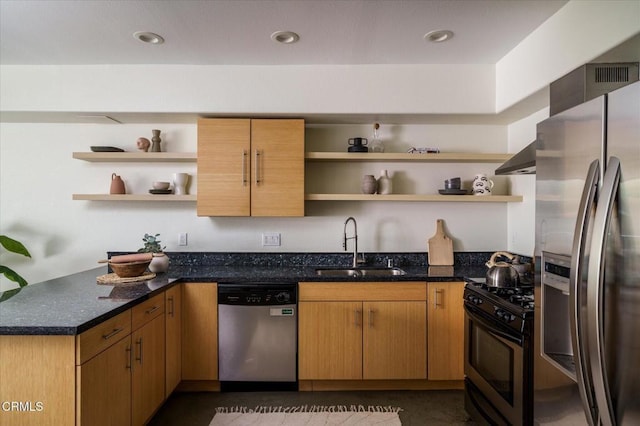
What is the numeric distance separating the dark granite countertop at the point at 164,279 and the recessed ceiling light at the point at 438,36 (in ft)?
5.36

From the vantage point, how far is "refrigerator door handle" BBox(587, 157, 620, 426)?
41.3 inches

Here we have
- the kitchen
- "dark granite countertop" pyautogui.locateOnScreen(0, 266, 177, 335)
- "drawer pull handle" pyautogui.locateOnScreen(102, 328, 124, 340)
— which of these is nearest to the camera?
"dark granite countertop" pyautogui.locateOnScreen(0, 266, 177, 335)

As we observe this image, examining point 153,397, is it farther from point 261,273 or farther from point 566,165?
point 566,165

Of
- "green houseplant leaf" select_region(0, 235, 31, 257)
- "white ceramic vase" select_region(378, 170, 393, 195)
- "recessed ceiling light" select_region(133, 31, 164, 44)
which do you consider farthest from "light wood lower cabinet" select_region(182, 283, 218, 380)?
"recessed ceiling light" select_region(133, 31, 164, 44)

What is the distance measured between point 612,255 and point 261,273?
84.1 inches

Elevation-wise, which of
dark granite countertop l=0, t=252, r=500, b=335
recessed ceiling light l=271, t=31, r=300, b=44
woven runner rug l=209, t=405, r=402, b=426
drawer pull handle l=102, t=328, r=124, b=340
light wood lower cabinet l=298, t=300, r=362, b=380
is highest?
recessed ceiling light l=271, t=31, r=300, b=44

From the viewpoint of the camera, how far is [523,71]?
239 cm

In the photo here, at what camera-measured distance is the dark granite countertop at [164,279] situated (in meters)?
1.47

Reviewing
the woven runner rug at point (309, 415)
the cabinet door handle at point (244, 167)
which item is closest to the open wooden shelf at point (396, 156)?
the cabinet door handle at point (244, 167)

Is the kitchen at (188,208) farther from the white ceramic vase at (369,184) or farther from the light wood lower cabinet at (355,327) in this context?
the light wood lower cabinet at (355,327)

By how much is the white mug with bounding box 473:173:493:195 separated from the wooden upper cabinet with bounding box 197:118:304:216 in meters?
1.47

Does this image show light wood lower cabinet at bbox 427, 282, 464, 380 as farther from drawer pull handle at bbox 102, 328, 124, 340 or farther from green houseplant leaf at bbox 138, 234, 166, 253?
green houseplant leaf at bbox 138, 234, 166, 253

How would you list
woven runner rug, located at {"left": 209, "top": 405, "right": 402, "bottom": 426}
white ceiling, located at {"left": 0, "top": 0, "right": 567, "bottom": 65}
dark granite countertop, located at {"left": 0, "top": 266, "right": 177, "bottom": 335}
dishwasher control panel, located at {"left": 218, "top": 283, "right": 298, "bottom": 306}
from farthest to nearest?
dishwasher control panel, located at {"left": 218, "top": 283, "right": 298, "bottom": 306} → woven runner rug, located at {"left": 209, "top": 405, "right": 402, "bottom": 426} → white ceiling, located at {"left": 0, "top": 0, "right": 567, "bottom": 65} → dark granite countertop, located at {"left": 0, "top": 266, "right": 177, "bottom": 335}

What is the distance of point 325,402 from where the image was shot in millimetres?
2498
